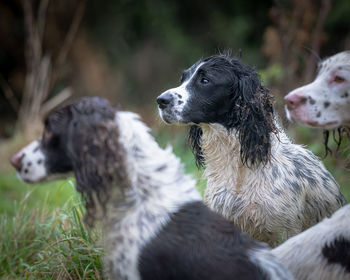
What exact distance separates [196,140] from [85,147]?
171cm

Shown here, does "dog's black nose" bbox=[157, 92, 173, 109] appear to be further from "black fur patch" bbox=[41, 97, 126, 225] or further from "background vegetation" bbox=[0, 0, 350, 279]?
"background vegetation" bbox=[0, 0, 350, 279]

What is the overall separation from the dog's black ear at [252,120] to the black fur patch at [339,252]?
0.99 m

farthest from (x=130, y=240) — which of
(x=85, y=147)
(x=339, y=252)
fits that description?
(x=339, y=252)

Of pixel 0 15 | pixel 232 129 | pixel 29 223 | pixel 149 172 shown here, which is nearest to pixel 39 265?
pixel 29 223

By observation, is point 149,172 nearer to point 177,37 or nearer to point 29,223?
point 29,223

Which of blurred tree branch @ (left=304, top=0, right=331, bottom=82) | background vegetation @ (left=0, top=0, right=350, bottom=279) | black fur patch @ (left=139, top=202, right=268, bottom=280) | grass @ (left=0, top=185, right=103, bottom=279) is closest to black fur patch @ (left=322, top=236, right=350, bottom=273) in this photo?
black fur patch @ (left=139, top=202, right=268, bottom=280)

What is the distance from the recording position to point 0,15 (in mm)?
11633

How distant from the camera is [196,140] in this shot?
13.2ft

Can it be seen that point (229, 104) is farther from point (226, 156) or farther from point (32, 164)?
point (32, 164)

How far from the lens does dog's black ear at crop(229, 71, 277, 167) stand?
11.2 ft

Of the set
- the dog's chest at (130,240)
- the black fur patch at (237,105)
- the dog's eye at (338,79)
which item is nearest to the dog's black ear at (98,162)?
the dog's chest at (130,240)

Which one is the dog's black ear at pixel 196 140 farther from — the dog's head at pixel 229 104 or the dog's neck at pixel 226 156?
the dog's head at pixel 229 104

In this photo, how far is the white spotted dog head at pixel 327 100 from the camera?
280 cm

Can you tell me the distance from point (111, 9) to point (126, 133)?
401 inches
